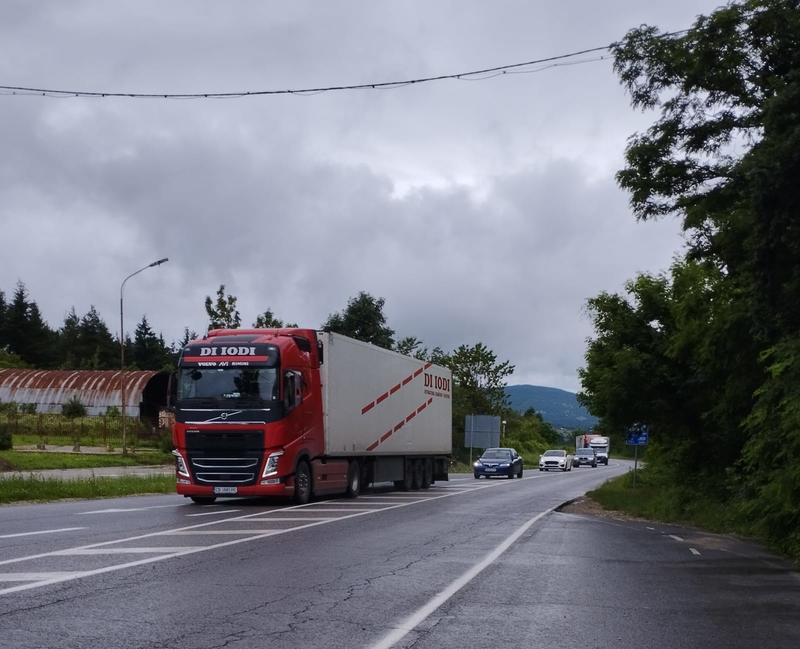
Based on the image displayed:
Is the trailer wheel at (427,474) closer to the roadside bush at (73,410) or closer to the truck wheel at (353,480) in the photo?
the truck wheel at (353,480)

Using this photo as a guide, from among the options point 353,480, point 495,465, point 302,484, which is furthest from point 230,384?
point 495,465

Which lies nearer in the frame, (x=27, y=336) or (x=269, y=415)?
(x=269, y=415)

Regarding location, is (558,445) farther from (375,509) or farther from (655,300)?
(375,509)

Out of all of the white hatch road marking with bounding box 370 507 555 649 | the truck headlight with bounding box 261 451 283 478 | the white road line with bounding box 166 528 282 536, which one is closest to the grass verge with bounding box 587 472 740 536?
the white hatch road marking with bounding box 370 507 555 649

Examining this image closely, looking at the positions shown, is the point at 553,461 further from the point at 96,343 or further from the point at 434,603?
the point at 96,343

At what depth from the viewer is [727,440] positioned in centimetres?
2656

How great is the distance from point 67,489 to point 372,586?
17.6 m

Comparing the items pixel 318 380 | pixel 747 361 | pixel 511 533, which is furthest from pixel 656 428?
pixel 511 533

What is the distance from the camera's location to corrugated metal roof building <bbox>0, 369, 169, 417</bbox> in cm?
7506

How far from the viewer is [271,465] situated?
21.5m

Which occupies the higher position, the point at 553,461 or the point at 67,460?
the point at 553,461

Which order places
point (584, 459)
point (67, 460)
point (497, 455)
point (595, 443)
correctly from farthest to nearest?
point (595, 443) < point (584, 459) < point (497, 455) < point (67, 460)

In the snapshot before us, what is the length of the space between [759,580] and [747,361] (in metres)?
10.9

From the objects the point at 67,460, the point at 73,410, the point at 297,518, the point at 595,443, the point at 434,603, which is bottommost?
the point at 434,603
